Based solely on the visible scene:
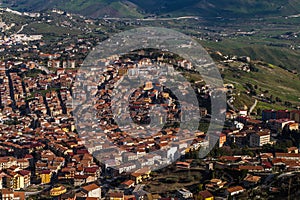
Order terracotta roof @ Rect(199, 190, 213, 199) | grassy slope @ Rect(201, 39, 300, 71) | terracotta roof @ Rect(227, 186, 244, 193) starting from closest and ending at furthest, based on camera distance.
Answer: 1. terracotta roof @ Rect(199, 190, 213, 199)
2. terracotta roof @ Rect(227, 186, 244, 193)
3. grassy slope @ Rect(201, 39, 300, 71)

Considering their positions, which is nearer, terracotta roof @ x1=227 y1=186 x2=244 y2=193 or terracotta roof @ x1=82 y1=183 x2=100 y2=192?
terracotta roof @ x1=227 y1=186 x2=244 y2=193

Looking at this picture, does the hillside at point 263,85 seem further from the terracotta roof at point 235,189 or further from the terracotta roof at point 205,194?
the terracotta roof at point 205,194

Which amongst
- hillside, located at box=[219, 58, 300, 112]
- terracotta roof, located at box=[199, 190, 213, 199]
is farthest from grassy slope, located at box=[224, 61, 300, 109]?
terracotta roof, located at box=[199, 190, 213, 199]

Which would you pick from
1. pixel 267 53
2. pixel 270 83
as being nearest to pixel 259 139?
pixel 270 83

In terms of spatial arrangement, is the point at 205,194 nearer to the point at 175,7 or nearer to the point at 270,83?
the point at 270,83

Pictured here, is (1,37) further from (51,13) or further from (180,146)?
(180,146)

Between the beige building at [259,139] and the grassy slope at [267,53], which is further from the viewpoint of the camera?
the grassy slope at [267,53]

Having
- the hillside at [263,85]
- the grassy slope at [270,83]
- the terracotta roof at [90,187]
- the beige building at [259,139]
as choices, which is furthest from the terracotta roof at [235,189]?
the grassy slope at [270,83]

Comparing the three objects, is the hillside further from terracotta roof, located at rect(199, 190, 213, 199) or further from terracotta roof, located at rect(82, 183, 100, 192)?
terracotta roof, located at rect(199, 190, 213, 199)
